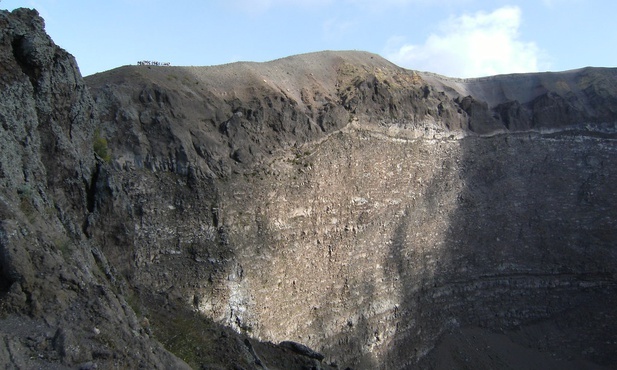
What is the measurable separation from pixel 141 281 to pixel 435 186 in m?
16.9

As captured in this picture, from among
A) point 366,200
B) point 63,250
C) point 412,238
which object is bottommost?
point 412,238

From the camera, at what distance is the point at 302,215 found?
2203 cm

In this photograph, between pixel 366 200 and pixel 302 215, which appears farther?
pixel 366 200

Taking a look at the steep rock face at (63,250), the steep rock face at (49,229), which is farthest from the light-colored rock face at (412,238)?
the steep rock face at (49,229)

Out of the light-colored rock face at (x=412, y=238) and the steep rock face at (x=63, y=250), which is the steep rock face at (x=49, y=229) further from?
the light-colored rock face at (x=412, y=238)

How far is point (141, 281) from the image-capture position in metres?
16.5

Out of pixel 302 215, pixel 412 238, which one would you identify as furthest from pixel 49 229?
pixel 412 238

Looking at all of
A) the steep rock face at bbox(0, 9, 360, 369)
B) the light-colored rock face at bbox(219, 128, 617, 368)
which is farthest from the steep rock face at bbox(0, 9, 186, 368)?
the light-colored rock face at bbox(219, 128, 617, 368)

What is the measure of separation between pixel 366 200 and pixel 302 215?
13.4 ft

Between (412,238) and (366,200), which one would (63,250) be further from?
(412,238)

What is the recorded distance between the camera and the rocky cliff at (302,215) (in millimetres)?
9266

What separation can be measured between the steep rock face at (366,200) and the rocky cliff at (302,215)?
87 mm

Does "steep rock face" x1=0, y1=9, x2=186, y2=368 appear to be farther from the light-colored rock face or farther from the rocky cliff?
the light-colored rock face

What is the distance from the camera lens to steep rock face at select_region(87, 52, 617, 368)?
18547 millimetres
